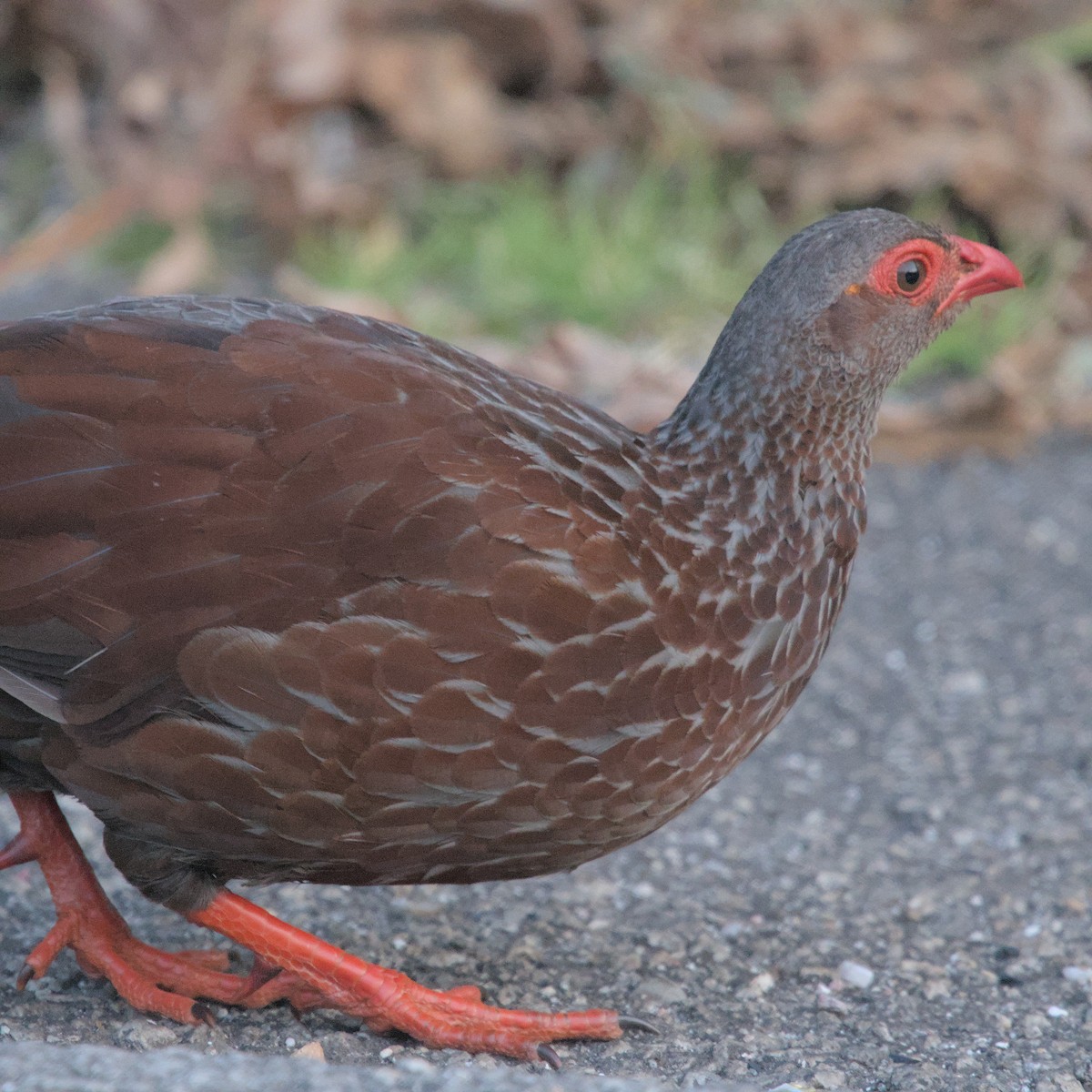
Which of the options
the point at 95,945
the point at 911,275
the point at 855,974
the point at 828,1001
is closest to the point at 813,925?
the point at 855,974

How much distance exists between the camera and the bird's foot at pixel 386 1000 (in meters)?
2.95

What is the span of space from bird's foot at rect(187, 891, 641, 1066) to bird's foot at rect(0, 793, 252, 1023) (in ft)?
0.50

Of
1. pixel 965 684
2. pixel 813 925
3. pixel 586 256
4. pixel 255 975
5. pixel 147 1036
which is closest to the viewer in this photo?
pixel 147 1036

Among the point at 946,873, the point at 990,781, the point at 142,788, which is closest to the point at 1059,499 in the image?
the point at 990,781

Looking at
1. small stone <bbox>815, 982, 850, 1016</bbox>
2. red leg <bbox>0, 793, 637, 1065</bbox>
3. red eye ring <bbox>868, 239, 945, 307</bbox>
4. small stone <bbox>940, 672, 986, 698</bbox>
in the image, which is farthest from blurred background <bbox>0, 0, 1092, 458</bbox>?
red leg <bbox>0, 793, 637, 1065</bbox>

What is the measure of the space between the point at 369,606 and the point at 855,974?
1.40 metres

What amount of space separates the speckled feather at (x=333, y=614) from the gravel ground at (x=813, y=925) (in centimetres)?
41

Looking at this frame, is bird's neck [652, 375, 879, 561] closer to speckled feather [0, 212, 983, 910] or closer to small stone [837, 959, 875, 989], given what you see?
speckled feather [0, 212, 983, 910]

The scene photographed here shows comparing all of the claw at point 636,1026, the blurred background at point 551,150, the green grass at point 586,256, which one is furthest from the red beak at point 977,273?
the blurred background at point 551,150

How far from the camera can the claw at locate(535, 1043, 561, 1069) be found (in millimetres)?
2915

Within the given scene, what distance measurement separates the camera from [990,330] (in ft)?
21.9

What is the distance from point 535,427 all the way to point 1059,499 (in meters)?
3.60

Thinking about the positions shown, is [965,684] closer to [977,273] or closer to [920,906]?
[920,906]

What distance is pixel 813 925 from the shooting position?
364cm
